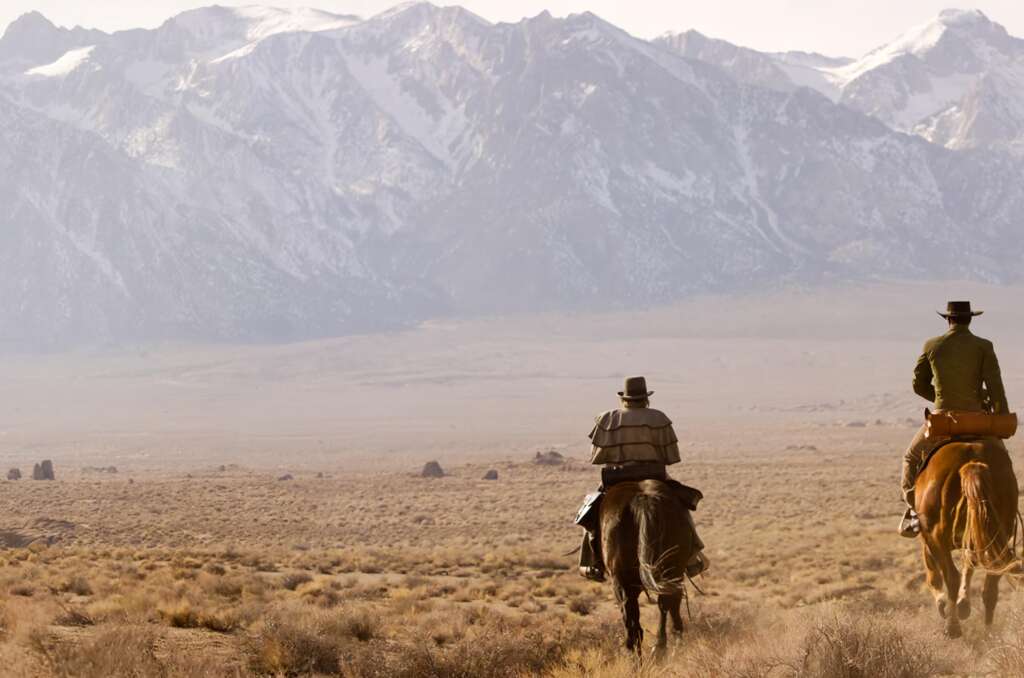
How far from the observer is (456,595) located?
19141 millimetres

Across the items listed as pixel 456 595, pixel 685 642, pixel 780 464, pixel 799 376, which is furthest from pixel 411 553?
pixel 799 376

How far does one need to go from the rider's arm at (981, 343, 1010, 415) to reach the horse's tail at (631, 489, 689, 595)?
3.26m

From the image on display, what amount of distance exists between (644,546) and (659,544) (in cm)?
14

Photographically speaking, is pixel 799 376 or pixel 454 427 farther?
pixel 799 376

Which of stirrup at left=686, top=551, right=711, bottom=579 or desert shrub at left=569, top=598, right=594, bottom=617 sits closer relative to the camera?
stirrup at left=686, top=551, right=711, bottom=579

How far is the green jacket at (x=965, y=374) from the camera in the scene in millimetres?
11977

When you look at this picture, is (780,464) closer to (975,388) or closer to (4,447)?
(975,388)

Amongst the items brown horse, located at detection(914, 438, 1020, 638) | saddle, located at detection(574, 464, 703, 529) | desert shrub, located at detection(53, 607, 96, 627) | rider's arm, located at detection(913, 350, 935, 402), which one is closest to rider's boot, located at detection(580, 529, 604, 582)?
saddle, located at detection(574, 464, 703, 529)

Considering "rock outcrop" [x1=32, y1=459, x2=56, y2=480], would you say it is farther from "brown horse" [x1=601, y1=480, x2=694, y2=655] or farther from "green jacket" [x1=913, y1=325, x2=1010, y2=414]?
"green jacket" [x1=913, y1=325, x2=1010, y2=414]

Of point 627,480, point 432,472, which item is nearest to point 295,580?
point 627,480

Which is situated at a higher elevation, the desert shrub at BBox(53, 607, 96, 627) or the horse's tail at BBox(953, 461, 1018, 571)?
the horse's tail at BBox(953, 461, 1018, 571)

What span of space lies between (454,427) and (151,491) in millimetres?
74668

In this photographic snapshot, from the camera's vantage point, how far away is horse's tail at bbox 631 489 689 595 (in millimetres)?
10781

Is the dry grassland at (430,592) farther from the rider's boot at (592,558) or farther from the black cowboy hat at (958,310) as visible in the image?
the black cowboy hat at (958,310)
